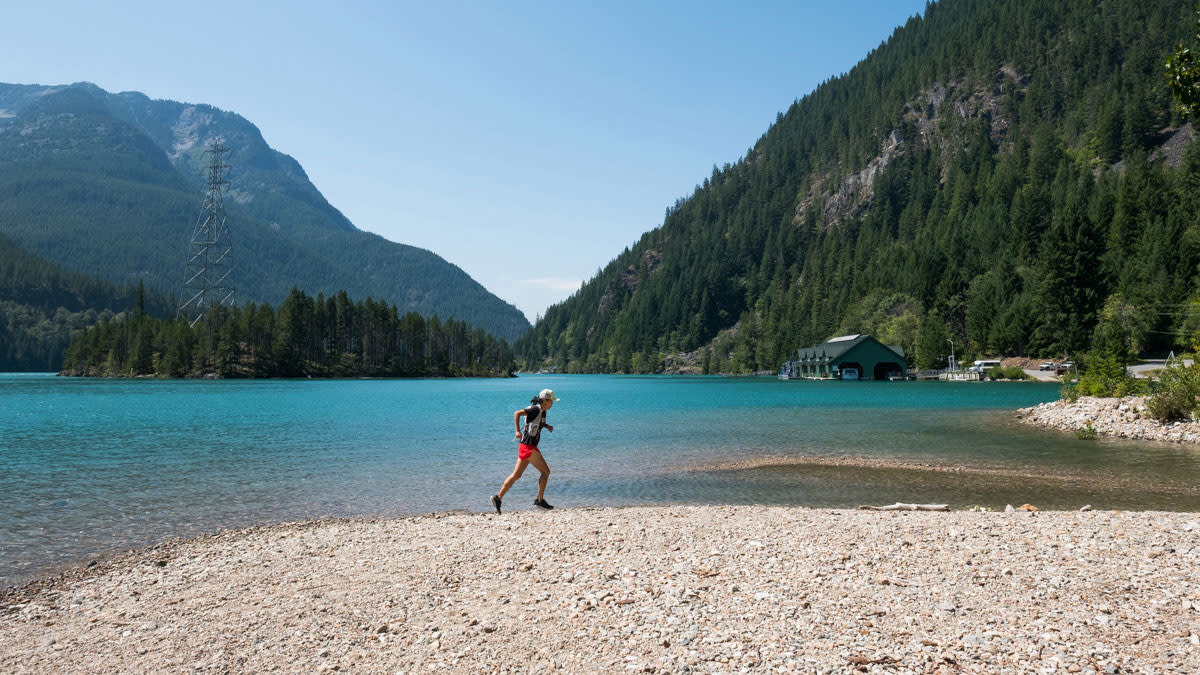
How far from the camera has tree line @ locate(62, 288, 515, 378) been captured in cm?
14150

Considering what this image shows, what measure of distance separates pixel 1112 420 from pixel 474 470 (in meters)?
33.9

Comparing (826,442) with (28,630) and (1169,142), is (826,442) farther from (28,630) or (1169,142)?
(1169,142)

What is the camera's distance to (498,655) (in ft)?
23.2

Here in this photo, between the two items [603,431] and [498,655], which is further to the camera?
[603,431]

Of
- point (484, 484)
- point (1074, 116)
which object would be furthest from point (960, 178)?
point (484, 484)

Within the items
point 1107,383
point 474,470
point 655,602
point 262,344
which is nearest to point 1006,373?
point 1107,383

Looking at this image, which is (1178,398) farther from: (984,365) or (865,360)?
(865,360)

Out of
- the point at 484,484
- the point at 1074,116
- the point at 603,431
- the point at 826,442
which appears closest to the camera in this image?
the point at 484,484

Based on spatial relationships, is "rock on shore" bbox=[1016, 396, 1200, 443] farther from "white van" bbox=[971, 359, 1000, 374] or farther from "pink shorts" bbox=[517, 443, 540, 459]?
"white van" bbox=[971, 359, 1000, 374]

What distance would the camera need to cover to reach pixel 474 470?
23984mm

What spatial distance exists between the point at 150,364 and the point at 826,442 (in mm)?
157275

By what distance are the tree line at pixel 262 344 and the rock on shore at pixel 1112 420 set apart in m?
137

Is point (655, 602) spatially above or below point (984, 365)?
below

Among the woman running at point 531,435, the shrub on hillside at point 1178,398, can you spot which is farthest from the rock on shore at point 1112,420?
the woman running at point 531,435
